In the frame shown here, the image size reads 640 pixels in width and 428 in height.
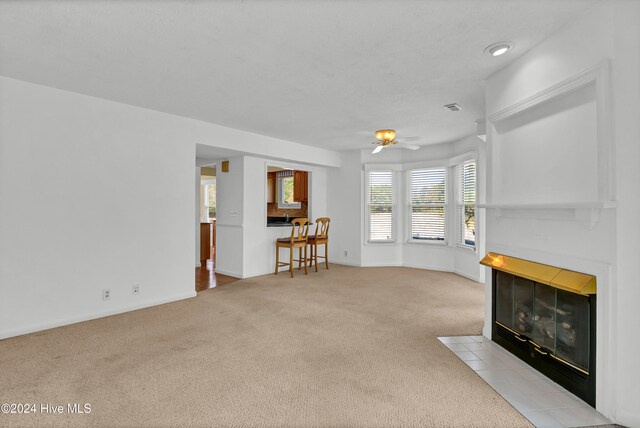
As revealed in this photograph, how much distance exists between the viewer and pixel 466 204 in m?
5.72

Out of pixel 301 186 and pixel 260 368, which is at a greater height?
pixel 301 186

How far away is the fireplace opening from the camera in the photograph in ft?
6.50

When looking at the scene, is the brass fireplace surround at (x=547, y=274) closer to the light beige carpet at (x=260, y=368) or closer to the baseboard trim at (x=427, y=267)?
the light beige carpet at (x=260, y=368)

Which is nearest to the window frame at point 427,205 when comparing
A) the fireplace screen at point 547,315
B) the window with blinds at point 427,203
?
the window with blinds at point 427,203

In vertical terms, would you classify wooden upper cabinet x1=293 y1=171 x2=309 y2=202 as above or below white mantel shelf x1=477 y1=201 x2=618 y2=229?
above

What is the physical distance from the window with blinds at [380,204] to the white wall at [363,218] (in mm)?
156

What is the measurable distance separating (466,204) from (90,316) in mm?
5568

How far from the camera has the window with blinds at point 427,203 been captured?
634cm

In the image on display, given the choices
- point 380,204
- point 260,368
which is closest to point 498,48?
point 260,368

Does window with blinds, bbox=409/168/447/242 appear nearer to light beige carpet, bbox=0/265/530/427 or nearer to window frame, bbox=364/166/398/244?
window frame, bbox=364/166/398/244

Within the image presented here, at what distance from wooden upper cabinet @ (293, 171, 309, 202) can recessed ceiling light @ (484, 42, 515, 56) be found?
5.01m

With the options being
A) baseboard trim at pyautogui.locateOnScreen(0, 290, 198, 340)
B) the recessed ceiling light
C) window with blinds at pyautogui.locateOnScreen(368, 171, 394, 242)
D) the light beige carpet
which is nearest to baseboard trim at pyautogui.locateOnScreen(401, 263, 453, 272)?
window with blinds at pyautogui.locateOnScreen(368, 171, 394, 242)

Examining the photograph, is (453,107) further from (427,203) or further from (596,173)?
(427,203)

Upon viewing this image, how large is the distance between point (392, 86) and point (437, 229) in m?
3.83
